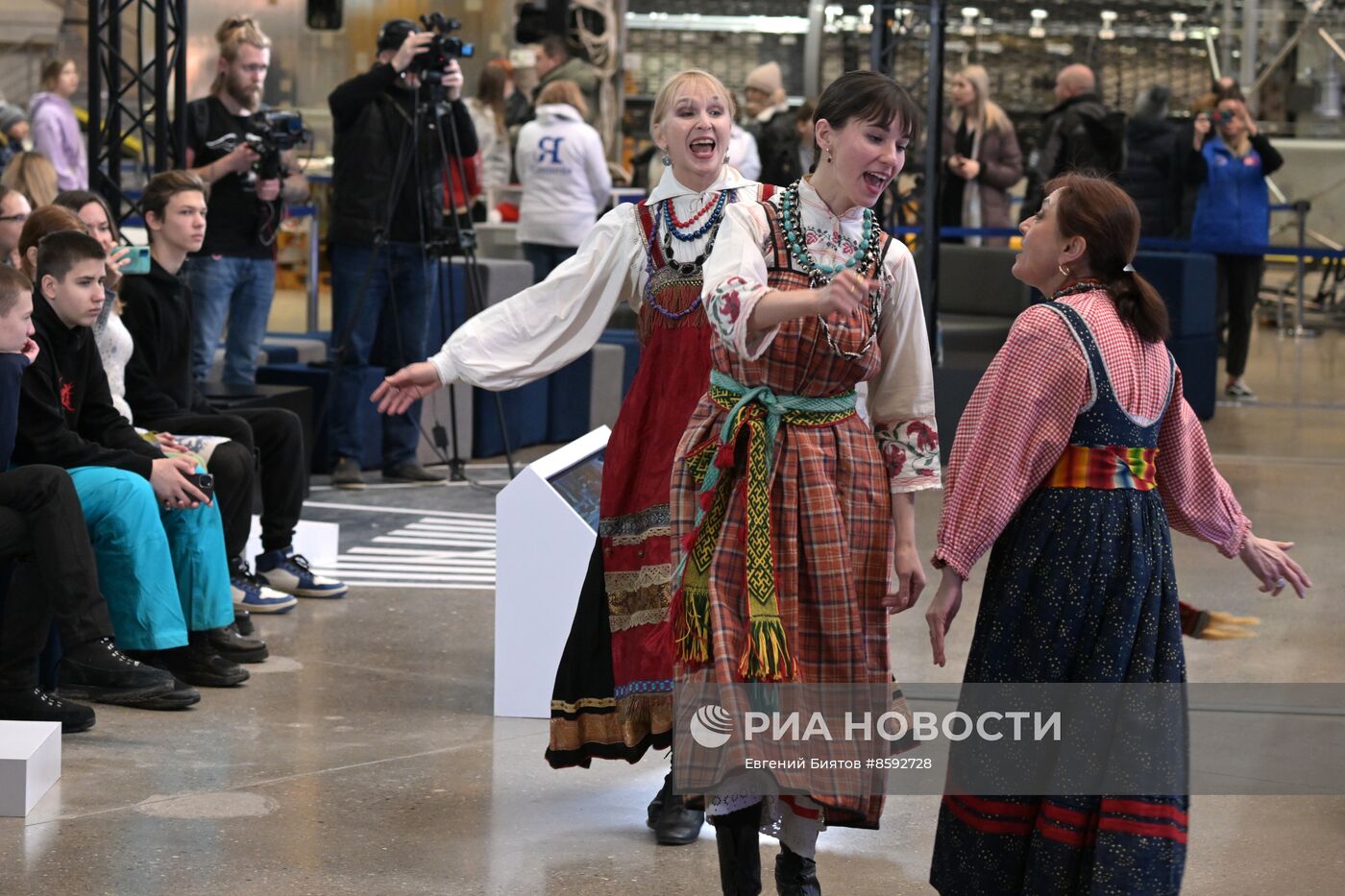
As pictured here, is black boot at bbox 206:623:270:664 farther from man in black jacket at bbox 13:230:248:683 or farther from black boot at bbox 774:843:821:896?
black boot at bbox 774:843:821:896

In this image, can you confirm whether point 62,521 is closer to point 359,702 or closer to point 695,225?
point 359,702

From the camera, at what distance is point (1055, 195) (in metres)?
2.82

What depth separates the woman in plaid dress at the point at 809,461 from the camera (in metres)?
2.76

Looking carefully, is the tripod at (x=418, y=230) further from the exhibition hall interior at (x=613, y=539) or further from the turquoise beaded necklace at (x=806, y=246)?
the turquoise beaded necklace at (x=806, y=246)

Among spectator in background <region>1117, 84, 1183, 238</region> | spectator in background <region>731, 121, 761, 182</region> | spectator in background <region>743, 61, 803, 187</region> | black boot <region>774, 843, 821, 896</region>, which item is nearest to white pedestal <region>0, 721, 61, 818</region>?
black boot <region>774, 843, 821, 896</region>

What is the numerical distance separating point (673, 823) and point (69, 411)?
6.41 feet

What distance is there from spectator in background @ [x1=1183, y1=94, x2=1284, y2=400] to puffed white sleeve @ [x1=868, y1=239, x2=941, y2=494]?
798 cm

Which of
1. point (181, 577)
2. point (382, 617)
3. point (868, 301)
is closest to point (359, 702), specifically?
point (181, 577)

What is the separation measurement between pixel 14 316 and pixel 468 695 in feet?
4.57

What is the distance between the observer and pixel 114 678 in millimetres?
4328

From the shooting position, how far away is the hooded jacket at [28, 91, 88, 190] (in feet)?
33.0

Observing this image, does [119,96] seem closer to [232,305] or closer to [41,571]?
[232,305]

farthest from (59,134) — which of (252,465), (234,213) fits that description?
(252,465)

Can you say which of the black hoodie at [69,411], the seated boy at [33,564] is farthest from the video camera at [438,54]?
the seated boy at [33,564]
